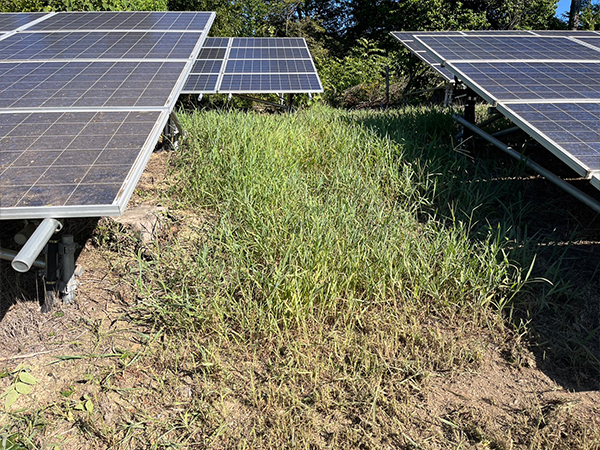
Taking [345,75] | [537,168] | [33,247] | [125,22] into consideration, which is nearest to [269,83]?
[125,22]

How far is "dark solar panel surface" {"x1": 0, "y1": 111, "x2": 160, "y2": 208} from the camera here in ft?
9.30

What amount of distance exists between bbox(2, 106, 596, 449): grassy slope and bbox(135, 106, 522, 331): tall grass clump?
0.02 metres

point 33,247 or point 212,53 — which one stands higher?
point 212,53

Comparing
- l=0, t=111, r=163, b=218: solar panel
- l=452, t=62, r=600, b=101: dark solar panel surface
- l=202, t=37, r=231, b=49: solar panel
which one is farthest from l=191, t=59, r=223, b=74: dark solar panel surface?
l=0, t=111, r=163, b=218: solar panel

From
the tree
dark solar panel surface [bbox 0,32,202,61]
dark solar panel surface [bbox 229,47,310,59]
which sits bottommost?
dark solar panel surface [bbox 229,47,310,59]

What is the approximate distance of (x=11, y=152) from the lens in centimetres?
337

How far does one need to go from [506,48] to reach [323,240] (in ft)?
15.1

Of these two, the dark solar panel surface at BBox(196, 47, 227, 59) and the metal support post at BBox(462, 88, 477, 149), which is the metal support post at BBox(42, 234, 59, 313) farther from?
the dark solar panel surface at BBox(196, 47, 227, 59)

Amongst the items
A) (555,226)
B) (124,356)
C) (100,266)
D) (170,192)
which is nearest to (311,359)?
(124,356)

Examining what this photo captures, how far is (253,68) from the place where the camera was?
31.9 feet

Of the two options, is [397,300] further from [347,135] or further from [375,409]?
[347,135]

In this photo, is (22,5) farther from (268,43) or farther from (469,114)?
(469,114)

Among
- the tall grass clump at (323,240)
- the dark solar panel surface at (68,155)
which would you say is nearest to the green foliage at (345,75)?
the tall grass clump at (323,240)

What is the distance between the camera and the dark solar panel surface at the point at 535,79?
4.64m
